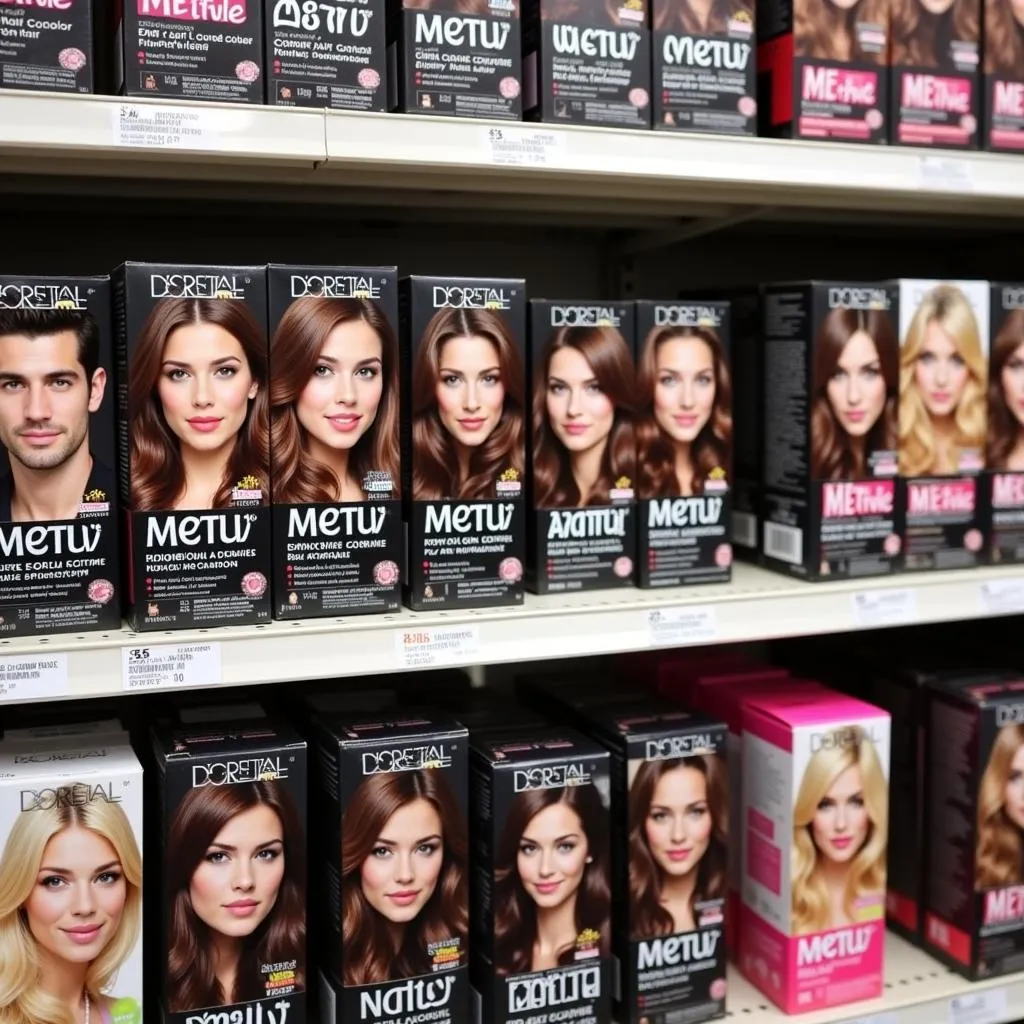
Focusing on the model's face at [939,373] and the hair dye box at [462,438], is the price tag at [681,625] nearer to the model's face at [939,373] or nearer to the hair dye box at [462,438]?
the hair dye box at [462,438]

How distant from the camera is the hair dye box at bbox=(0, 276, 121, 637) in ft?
3.77

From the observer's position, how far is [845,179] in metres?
1.42

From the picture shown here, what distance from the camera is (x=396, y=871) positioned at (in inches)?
49.6

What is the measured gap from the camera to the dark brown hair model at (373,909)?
1.25 meters

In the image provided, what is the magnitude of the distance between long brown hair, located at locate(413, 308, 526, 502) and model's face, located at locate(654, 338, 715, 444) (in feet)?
0.64

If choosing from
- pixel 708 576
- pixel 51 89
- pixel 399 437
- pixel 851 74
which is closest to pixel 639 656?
pixel 708 576

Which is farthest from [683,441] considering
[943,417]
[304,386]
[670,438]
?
[304,386]

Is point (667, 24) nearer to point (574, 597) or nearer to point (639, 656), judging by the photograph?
point (574, 597)

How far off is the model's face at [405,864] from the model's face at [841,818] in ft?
1.59

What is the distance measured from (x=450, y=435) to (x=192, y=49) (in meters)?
0.47

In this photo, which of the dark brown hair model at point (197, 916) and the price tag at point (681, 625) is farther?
the price tag at point (681, 625)

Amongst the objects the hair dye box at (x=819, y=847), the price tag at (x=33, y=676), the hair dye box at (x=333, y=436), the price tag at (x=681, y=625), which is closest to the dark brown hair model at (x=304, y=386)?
the hair dye box at (x=333, y=436)

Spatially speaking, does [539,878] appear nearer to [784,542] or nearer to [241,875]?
[241,875]

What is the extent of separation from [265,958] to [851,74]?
4.07 ft
